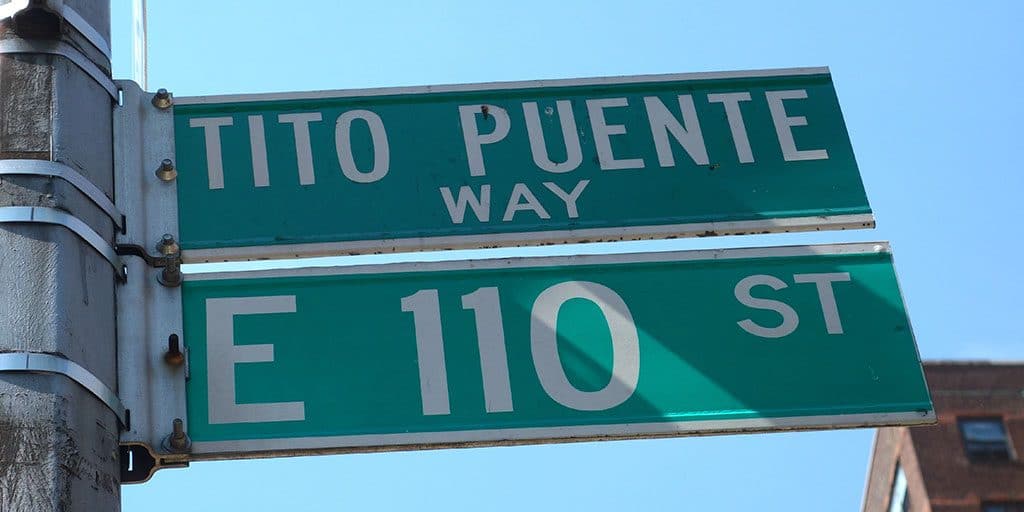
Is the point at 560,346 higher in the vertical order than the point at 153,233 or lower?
lower

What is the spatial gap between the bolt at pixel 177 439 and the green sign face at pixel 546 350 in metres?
0.05

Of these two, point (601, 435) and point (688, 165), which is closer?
point (601, 435)

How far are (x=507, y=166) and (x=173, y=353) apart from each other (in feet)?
3.72

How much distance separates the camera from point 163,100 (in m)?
4.71

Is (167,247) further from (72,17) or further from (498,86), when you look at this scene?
(498,86)

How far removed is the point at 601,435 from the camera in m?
4.32

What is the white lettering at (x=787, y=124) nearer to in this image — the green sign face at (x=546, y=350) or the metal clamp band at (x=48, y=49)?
the green sign face at (x=546, y=350)

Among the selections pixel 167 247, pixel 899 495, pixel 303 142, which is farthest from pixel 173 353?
pixel 899 495

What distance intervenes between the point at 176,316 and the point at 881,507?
4077cm

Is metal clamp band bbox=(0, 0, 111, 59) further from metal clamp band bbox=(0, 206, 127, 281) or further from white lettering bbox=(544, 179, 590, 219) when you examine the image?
white lettering bbox=(544, 179, 590, 219)

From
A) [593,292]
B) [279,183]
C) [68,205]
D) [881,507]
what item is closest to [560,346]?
[593,292]

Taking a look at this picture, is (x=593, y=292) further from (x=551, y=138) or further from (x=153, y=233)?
(x=153, y=233)

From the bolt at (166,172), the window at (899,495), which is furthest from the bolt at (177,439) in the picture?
the window at (899,495)

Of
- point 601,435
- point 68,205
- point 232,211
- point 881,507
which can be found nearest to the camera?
point 68,205
